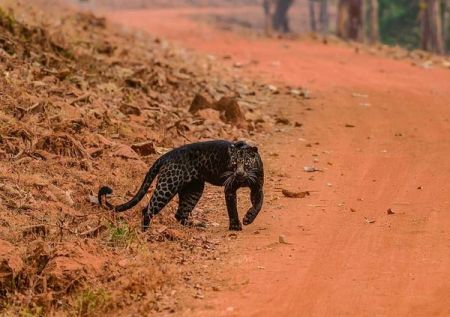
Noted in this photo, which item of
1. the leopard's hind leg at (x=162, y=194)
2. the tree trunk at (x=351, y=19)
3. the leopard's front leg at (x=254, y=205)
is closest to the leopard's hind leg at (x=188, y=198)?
the leopard's hind leg at (x=162, y=194)

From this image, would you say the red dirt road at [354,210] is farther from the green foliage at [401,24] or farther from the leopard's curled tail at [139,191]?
the green foliage at [401,24]

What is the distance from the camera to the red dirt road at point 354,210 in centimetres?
804

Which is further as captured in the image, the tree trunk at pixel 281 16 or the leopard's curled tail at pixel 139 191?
the tree trunk at pixel 281 16

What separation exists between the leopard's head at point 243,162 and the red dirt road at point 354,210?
568mm

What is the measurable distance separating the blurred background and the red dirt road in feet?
34.6

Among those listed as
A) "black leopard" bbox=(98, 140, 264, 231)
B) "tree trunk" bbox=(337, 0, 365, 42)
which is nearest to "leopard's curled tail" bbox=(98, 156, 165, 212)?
"black leopard" bbox=(98, 140, 264, 231)

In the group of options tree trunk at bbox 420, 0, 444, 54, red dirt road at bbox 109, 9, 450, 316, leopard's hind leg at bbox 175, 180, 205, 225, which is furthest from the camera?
tree trunk at bbox 420, 0, 444, 54

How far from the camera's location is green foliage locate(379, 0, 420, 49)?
137ft

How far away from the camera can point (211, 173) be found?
33.1 ft

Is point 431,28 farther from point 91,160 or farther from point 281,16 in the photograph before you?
point 91,160

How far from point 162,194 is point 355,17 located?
74.4 ft

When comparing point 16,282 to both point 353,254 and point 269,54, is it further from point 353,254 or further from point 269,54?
point 269,54

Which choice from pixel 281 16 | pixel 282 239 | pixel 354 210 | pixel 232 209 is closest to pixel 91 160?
pixel 232 209

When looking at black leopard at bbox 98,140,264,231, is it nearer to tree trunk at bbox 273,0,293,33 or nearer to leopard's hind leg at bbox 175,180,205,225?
leopard's hind leg at bbox 175,180,205,225
